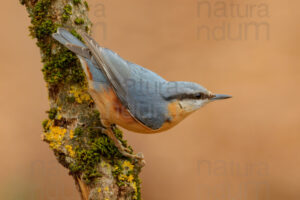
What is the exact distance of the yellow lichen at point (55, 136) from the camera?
283 centimetres

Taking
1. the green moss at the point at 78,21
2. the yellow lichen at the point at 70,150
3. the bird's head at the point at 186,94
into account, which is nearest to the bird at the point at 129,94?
the bird's head at the point at 186,94

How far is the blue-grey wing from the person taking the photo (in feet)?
9.50

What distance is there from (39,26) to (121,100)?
0.85 metres

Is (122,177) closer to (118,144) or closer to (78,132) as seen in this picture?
(118,144)

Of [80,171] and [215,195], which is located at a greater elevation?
[80,171]

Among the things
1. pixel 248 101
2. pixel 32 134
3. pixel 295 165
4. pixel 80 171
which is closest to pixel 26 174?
pixel 32 134

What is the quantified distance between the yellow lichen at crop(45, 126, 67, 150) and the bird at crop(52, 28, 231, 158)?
12.6 inches

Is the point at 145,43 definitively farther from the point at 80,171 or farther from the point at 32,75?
the point at 80,171

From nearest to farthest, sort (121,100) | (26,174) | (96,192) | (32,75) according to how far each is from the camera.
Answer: (96,192)
(121,100)
(26,174)
(32,75)

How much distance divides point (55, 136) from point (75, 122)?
18 cm

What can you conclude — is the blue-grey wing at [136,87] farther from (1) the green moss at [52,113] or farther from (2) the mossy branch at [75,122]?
(1) the green moss at [52,113]

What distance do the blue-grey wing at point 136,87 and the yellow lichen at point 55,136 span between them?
0.51 metres

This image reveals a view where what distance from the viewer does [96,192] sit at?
8.81 ft

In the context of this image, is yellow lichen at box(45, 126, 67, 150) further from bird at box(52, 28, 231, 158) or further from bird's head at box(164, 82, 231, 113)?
bird's head at box(164, 82, 231, 113)
